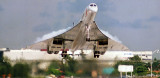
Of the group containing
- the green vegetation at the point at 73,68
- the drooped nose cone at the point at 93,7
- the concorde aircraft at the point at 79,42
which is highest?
the drooped nose cone at the point at 93,7

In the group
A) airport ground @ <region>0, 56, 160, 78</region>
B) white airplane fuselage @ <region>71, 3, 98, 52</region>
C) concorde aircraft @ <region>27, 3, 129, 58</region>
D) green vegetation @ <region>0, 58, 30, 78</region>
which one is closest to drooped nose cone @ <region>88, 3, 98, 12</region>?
white airplane fuselage @ <region>71, 3, 98, 52</region>

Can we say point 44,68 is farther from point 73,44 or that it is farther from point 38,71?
point 73,44

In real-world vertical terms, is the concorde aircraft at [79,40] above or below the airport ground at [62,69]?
above

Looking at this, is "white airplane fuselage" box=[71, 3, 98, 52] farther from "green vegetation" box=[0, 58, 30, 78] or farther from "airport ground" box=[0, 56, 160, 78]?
"green vegetation" box=[0, 58, 30, 78]

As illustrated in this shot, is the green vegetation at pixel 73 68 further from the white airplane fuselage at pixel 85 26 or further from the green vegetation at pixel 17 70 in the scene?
the white airplane fuselage at pixel 85 26

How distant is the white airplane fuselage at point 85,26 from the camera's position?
78.7 ft

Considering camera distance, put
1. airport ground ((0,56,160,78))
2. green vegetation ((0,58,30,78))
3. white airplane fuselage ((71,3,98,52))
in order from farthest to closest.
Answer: white airplane fuselage ((71,3,98,52)) → airport ground ((0,56,160,78)) → green vegetation ((0,58,30,78))

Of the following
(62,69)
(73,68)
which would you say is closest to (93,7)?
(73,68)

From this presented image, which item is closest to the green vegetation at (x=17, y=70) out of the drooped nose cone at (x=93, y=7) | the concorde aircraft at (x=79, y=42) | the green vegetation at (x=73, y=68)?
the green vegetation at (x=73, y=68)

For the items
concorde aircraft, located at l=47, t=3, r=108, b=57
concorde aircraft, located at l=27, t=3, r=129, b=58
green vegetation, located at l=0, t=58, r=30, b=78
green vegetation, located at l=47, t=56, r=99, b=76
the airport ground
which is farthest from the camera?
concorde aircraft, located at l=27, t=3, r=129, b=58

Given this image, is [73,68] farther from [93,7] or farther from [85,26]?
[93,7]

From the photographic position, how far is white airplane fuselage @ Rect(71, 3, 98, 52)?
78.7ft

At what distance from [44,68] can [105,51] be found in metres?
12.1

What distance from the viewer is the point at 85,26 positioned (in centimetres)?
2762
